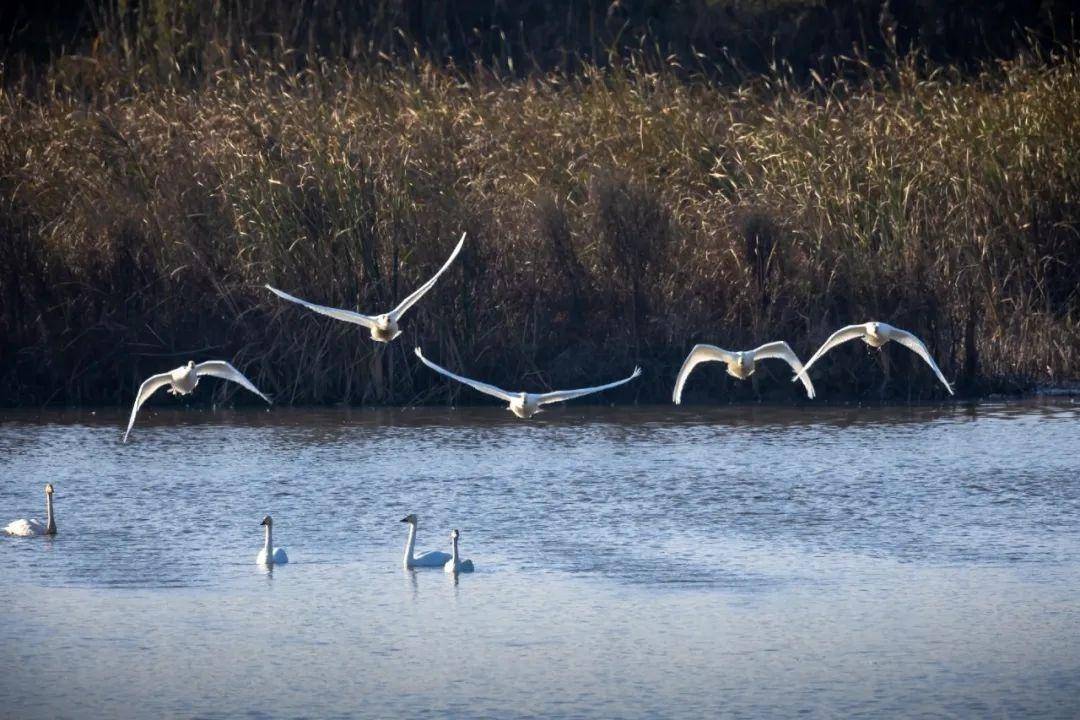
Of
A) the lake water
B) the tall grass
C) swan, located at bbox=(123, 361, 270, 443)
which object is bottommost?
the lake water

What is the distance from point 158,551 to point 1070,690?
19.0ft

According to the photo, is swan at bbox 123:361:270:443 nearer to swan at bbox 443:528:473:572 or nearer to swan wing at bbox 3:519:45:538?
swan wing at bbox 3:519:45:538

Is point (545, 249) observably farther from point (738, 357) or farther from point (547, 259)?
point (738, 357)

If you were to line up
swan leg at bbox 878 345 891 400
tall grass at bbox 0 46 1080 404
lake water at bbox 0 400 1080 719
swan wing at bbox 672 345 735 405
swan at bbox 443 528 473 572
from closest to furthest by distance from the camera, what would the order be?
lake water at bbox 0 400 1080 719 → swan at bbox 443 528 473 572 → swan wing at bbox 672 345 735 405 → tall grass at bbox 0 46 1080 404 → swan leg at bbox 878 345 891 400

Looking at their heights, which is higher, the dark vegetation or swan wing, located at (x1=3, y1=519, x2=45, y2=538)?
the dark vegetation

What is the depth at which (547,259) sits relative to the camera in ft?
59.2

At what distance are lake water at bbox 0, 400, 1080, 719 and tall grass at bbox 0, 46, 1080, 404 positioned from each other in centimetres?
55

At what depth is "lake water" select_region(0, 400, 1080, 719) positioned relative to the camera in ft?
31.4

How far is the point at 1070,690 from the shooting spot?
9359 millimetres

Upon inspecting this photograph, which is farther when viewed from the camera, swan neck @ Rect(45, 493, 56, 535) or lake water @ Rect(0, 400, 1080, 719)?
swan neck @ Rect(45, 493, 56, 535)

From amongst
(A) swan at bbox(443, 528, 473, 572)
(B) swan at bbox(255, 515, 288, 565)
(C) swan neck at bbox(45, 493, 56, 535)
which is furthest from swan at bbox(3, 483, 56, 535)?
(A) swan at bbox(443, 528, 473, 572)

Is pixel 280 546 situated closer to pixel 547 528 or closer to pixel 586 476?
pixel 547 528

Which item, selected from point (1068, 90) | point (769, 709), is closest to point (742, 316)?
point (1068, 90)

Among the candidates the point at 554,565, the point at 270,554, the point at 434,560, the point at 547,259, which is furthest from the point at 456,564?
the point at 547,259
